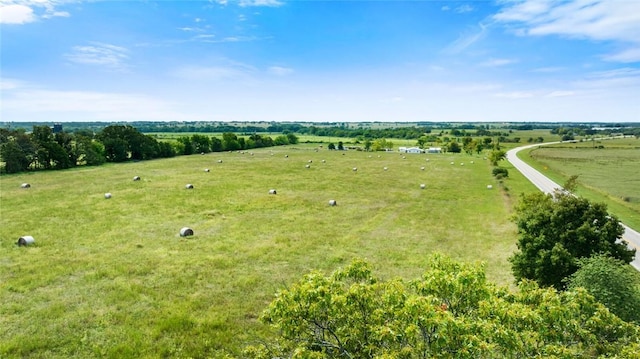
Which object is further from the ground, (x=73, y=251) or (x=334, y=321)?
(x=334, y=321)

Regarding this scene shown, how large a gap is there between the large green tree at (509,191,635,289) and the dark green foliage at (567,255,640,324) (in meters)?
2.51

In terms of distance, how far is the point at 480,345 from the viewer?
21.8ft

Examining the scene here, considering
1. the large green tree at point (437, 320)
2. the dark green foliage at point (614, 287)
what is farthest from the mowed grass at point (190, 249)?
the dark green foliage at point (614, 287)

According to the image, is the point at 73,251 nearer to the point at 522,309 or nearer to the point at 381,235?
the point at 381,235

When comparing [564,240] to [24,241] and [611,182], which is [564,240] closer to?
[24,241]

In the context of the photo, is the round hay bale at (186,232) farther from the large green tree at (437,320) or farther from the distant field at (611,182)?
the distant field at (611,182)

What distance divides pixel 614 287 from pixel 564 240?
4742 mm

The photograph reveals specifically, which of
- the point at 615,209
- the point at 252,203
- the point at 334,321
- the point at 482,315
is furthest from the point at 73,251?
the point at 615,209

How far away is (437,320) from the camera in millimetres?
6867

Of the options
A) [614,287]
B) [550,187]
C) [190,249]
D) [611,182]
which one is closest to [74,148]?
[190,249]

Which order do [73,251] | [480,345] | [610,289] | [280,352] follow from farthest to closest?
[73,251], [610,289], [280,352], [480,345]

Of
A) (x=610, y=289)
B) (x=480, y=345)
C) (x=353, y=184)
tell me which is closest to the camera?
(x=480, y=345)

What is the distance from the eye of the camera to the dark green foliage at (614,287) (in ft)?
41.4

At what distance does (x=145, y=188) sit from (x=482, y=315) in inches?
1858
